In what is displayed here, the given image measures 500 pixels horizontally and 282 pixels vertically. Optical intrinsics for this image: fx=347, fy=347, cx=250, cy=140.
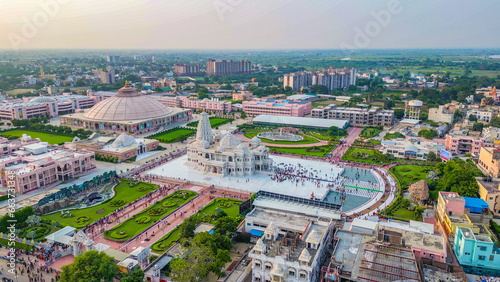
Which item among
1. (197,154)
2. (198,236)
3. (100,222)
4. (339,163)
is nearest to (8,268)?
(100,222)

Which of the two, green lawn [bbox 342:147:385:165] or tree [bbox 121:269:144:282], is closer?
tree [bbox 121:269:144:282]

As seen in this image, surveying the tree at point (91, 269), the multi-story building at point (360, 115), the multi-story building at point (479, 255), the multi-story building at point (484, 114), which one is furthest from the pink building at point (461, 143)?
the tree at point (91, 269)

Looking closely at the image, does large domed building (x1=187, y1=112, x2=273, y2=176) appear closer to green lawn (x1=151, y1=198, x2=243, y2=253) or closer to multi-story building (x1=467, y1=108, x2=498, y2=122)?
green lawn (x1=151, y1=198, x2=243, y2=253)

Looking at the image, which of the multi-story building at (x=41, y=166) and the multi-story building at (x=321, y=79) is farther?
the multi-story building at (x=321, y=79)

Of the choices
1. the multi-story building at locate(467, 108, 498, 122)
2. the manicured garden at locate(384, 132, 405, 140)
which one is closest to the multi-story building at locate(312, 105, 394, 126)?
the manicured garden at locate(384, 132, 405, 140)

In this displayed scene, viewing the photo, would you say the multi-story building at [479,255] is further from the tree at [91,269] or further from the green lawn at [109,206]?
the green lawn at [109,206]

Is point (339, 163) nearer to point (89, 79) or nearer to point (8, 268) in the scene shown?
point (8, 268)

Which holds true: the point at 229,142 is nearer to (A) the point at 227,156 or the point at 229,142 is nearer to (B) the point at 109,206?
(A) the point at 227,156
